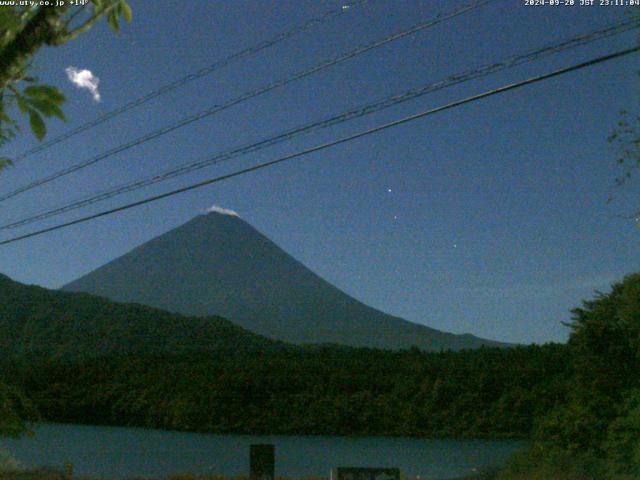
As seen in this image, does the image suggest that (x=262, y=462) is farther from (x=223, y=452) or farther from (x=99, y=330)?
(x=99, y=330)

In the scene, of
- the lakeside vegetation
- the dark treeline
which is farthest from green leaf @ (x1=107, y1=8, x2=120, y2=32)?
the dark treeline

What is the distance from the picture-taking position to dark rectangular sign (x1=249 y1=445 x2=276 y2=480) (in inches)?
494

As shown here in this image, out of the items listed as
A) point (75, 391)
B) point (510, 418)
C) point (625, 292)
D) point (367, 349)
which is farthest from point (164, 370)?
point (625, 292)

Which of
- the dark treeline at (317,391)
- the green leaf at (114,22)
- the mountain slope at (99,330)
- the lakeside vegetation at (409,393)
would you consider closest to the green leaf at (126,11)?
the green leaf at (114,22)

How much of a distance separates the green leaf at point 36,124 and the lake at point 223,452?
14743mm

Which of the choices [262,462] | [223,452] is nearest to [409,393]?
[223,452]

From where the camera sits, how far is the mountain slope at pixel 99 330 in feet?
162

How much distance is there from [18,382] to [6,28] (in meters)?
33.6

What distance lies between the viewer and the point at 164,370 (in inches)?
1385

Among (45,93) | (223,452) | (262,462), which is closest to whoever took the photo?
(45,93)

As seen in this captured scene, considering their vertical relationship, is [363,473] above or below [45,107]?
below

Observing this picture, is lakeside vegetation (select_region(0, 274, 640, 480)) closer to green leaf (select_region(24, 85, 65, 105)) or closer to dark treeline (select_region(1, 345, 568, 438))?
dark treeline (select_region(1, 345, 568, 438))

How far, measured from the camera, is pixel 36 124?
3.77 metres

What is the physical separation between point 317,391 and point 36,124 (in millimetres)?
27244
